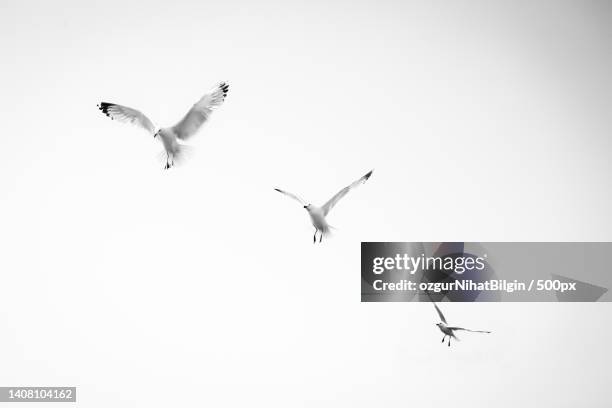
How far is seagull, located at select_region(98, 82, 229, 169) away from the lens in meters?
4.14

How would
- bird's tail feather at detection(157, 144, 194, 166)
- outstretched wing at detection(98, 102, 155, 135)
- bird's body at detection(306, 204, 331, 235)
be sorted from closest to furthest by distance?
outstretched wing at detection(98, 102, 155, 135), bird's tail feather at detection(157, 144, 194, 166), bird's body at detection(306, 204, 331, 235)

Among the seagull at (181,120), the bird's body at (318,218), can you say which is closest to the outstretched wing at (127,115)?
the seagull at (181,120)

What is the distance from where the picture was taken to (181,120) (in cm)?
423

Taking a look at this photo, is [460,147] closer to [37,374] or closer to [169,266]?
[169,266]

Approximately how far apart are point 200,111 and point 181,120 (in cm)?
13

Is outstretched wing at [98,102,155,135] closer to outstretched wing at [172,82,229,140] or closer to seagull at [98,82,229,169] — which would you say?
seagull at [98,82,229,169]

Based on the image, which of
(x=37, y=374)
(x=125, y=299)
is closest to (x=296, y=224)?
(x=125, y=299)

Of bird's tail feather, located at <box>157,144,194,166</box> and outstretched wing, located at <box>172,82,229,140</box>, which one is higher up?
outstretched wing, located at <box>172,82,229,140</box>

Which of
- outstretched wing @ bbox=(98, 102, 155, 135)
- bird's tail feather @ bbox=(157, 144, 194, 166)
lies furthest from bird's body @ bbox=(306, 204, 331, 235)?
outstretched wing @ bbox=(98, 102, 155, 135)

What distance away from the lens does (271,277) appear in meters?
10.6

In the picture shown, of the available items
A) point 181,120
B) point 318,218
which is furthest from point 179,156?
point 318,218

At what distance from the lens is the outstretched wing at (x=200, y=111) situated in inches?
165

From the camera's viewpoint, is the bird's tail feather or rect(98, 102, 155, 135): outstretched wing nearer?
rect(98, 102, 155, 135): outstretched wing

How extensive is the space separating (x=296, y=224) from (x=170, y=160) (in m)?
7.20
